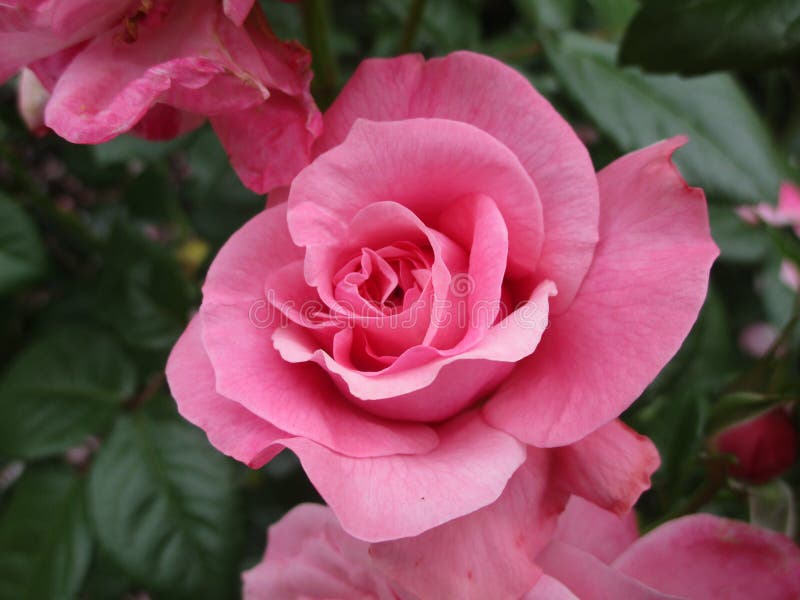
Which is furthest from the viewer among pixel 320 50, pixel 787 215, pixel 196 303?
pixel 787 215

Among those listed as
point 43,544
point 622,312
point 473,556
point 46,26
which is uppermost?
point 46,26

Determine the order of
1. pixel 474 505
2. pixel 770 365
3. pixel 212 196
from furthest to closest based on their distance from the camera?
1. pixel 212 196
2. pixel 770 365
3. pixel 474 505

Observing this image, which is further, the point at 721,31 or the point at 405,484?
the point at 721,31

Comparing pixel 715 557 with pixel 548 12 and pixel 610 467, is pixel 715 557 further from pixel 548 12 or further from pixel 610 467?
pixel 548 12

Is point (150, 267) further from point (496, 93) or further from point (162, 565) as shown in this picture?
point (496, 93)

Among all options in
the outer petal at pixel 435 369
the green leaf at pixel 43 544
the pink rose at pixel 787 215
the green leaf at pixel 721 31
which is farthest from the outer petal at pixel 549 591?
the pink rose at pixel 787 215

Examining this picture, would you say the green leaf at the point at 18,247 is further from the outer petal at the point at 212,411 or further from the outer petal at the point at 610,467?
the outer petal at the point at 610,467

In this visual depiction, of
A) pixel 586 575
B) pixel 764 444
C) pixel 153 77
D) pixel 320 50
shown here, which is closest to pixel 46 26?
pixel 153 77

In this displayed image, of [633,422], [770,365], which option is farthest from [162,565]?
[770,365]
